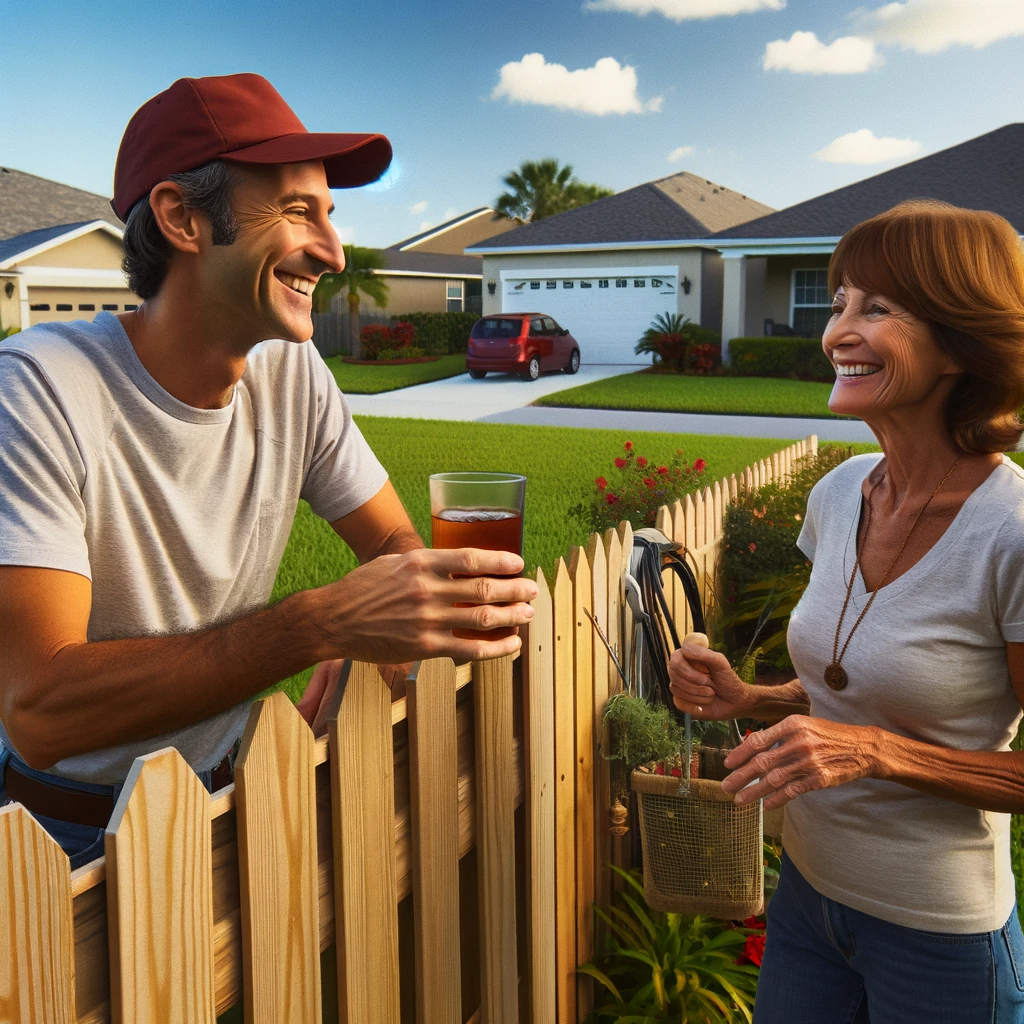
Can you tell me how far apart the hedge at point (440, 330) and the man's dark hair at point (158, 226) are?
1319 inches

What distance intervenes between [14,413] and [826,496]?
1645 mm

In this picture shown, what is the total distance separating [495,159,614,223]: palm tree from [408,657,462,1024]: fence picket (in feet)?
183

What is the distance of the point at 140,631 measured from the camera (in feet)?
6.63

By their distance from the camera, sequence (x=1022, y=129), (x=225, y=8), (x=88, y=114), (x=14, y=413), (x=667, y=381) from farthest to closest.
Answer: (x=88, y=114) → (x=225, y=8) → (x=1022, y=129) → (x=667, y=381) → (x=14, y=413)

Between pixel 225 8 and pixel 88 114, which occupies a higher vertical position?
pixel 225 8

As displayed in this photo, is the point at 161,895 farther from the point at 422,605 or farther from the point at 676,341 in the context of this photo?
the point at 676,341

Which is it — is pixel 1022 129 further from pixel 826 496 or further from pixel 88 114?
pixel 88 114

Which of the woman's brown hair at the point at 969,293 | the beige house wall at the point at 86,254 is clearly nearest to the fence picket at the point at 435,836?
the woman's brown hair at the point at 969,293

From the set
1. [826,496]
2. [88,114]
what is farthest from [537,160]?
[88,114]

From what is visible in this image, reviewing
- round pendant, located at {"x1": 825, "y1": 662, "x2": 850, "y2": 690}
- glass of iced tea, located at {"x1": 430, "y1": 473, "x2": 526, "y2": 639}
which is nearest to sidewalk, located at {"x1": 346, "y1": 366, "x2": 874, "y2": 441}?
round pendant, located at {"x1": 825, "y1": 662, "x2": 850, "y2": 690}

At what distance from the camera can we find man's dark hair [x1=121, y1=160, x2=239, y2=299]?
2078 millimetres

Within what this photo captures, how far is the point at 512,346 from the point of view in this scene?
26.3 m

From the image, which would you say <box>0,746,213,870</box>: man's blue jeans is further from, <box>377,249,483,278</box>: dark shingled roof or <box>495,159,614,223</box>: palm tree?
<box>495,159,614,223</box>: palm tree

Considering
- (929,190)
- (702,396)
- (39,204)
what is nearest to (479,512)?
(702,396)
